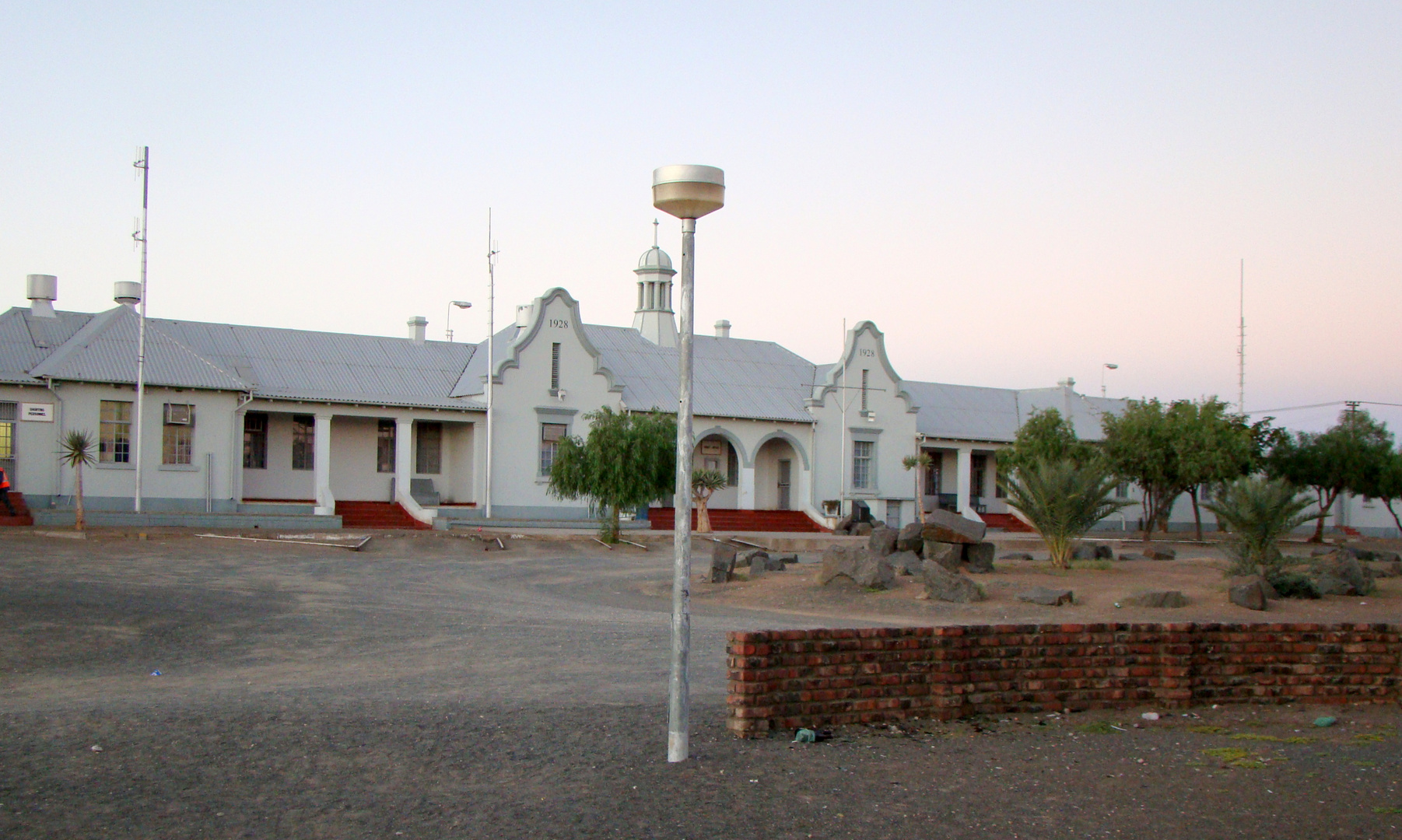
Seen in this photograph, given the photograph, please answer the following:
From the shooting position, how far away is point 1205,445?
1516 inches

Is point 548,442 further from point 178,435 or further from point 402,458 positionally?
point 178,435

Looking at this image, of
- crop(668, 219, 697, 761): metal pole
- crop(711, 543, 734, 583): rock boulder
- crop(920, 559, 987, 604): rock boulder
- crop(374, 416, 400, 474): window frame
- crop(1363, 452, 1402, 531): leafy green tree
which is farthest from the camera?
crop(1363, 452, 1402, 531): leafy green tree

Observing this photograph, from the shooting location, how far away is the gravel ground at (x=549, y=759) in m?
6.61

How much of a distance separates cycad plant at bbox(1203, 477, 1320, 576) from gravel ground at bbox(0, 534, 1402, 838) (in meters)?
12.0

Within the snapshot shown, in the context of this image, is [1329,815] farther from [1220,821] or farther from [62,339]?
[62,339]

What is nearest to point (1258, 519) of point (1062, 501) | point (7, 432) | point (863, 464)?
point (1062, 501)

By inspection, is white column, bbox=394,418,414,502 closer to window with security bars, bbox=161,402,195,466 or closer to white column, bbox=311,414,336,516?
white column, bbox=311,414,336,516

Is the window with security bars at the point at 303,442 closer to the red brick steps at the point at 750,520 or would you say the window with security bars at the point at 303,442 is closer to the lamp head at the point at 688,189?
the red brick steps at the point at 750,520

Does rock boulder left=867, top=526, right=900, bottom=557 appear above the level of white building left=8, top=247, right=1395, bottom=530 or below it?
below

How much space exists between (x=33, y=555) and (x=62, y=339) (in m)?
13.7

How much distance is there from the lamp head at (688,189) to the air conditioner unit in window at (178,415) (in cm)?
2809

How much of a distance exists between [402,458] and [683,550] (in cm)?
2922

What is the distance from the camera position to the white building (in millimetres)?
31547

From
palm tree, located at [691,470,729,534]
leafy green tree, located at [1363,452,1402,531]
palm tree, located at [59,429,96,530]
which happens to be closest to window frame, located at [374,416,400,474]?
palm tree, located at [59,429,96,530]
